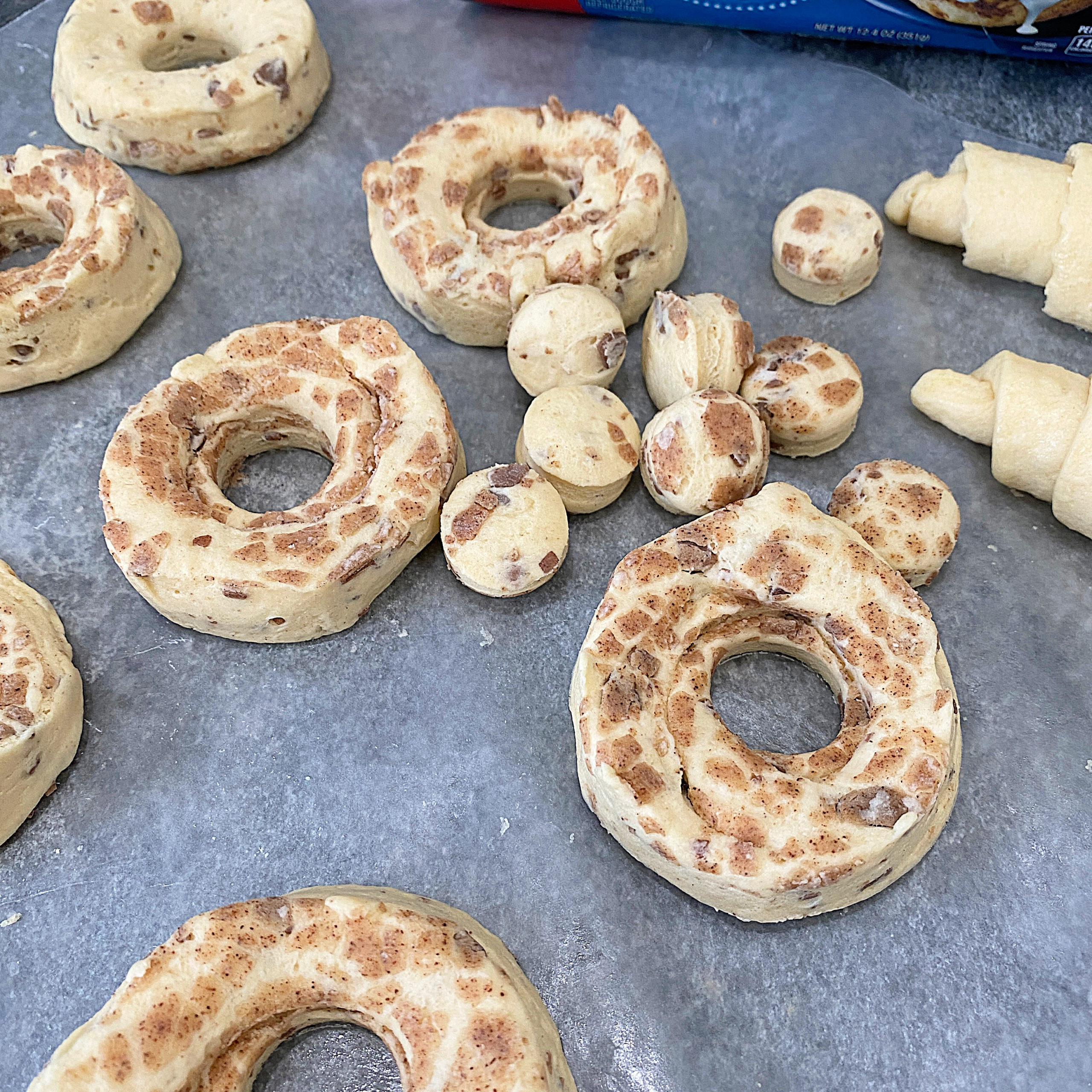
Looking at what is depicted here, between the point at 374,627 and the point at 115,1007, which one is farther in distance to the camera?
the point at 374,627

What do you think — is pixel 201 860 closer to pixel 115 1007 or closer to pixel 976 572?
pixel 115 1007

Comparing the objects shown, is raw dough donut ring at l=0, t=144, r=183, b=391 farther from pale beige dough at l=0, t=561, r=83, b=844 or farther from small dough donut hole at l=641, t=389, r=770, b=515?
small dough donut hole at l=641, t=389, r=770, b=515

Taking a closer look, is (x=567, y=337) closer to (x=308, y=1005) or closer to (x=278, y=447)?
(x=278, y=447)

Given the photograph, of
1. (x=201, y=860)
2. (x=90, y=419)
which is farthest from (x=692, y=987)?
(x=90, y=419)

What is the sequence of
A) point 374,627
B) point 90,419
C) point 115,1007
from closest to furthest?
point 115,1007 < point 374,627 < point 90,419

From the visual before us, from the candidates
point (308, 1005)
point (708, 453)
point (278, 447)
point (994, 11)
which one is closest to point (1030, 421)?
point (708, 453)

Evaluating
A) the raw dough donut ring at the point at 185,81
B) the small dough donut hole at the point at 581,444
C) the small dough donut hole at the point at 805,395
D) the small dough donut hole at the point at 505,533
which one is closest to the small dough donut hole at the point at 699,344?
the small dough donut hole at the point at 805,395
